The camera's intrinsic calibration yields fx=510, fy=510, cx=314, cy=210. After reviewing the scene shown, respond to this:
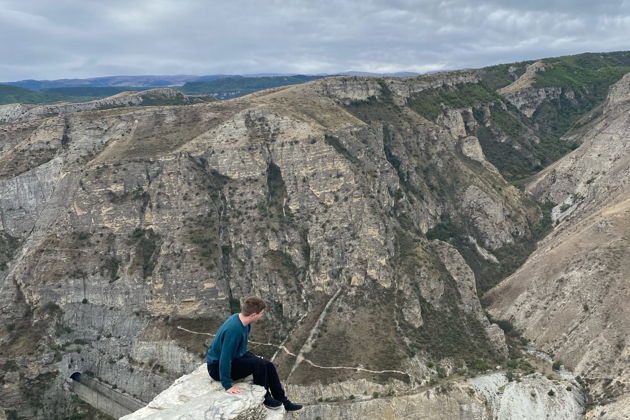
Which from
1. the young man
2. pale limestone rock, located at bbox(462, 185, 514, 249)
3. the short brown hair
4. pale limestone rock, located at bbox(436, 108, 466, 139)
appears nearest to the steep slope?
pale limestone rock, located at bbox(462, 185, 514, 249)

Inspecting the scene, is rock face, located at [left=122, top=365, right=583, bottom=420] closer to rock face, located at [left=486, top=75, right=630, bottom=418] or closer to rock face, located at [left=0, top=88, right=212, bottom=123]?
rock face, located at [left=486, top=75, right=630, bottom=418]

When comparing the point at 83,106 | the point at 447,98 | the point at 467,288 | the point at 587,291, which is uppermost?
the point at 447,98

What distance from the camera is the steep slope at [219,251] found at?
263ft

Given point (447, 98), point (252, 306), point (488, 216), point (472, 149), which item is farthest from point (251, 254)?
point (447, 98)

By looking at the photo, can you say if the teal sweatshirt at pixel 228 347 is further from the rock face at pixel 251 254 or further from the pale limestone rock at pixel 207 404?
the rock face at pixel 251 254

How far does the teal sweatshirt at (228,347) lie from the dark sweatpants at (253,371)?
227 millimetres

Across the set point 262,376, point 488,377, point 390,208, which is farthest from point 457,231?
point 262,376

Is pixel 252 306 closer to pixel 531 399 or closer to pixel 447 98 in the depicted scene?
pixel 531 399

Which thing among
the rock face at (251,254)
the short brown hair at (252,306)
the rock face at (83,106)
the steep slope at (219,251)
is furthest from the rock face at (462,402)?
the rock face at (83,106)

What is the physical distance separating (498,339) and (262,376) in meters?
75.9

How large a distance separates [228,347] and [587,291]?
83768 millimetres

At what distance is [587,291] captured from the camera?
277ft

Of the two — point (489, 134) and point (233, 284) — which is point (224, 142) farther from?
point (489, 134)

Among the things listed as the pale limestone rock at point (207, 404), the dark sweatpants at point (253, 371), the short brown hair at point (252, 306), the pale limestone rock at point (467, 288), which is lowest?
the pale limestone rock at point (467, 288)
